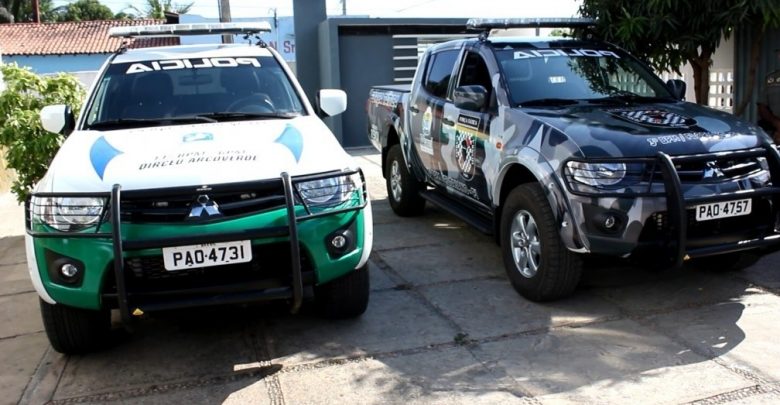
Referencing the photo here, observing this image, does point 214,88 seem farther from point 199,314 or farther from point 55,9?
point 55,9

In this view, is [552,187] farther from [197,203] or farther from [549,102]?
[197,203]

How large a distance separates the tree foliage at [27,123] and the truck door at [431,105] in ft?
11.9

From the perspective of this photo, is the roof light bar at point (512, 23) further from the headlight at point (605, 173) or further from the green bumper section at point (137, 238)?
the green bumper section at point (137, 238)

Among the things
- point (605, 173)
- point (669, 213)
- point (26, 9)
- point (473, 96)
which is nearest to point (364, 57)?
point (473, 96)

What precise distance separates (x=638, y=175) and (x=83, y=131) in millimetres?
3526

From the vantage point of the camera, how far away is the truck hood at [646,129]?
4.22 meters

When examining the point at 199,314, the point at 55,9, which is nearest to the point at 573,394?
the point at 199,314

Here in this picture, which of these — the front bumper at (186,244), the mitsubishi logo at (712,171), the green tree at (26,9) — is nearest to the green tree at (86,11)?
the green tree at (26,9)

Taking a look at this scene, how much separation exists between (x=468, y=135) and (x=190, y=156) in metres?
2.49

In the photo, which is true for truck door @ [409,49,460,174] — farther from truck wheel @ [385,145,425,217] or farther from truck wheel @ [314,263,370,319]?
truck wheel @ [314,263,370,319]

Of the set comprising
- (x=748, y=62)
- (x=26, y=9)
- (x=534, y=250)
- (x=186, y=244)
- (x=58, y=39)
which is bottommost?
(x=534, y=250)

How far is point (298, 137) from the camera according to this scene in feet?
14.1

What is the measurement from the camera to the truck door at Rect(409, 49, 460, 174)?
6.34m

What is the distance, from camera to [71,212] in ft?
11.9
